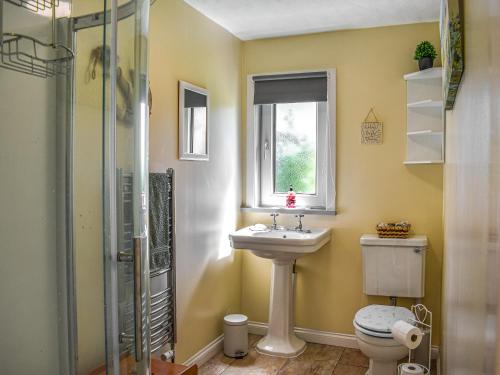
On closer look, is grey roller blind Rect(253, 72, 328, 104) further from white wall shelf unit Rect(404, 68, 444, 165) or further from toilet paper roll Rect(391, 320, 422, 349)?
toilet paper roll Rect(391, 320, 422, 349)

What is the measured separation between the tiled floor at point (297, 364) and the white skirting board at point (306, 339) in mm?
56

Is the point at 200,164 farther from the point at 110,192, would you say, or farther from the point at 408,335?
the point at 110,192

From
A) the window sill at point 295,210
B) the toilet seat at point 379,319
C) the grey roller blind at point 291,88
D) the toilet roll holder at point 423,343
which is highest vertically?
the grey roller blind at point 291,88

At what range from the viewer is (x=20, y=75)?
3.75ft

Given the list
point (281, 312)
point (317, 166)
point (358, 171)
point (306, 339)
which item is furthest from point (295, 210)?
point (306, 339)

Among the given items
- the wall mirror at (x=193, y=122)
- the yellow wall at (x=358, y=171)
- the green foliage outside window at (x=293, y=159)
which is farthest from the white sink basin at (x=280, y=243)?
the wall mirror at (x=193, y=122)

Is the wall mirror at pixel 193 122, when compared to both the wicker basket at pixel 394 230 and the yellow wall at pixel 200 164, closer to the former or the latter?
the yellow wall at pixel 200 164

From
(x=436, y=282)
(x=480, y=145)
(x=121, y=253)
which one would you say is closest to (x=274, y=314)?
(x=436, y=282)

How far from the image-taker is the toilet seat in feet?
8.49

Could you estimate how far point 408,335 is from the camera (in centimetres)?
236

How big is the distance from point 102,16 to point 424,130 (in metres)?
2.53

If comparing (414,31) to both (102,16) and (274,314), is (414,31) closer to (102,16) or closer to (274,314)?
(274,314)

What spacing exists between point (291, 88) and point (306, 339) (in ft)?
6.35

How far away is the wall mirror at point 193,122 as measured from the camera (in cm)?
291
